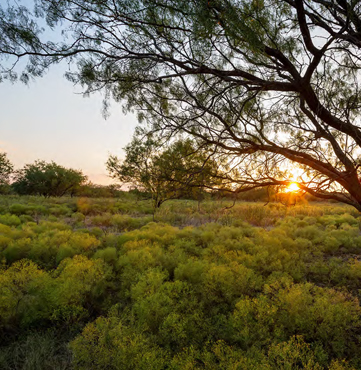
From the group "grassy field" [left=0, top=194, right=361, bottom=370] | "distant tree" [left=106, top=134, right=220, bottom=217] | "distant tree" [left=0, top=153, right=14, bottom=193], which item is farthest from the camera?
"distant tree" [left=0, top=153, right=14, bottom=193]

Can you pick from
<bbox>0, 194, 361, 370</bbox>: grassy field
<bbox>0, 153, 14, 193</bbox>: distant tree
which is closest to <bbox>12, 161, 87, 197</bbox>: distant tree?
<bbox>0, 153, 14, 193</bbox>: distant tree

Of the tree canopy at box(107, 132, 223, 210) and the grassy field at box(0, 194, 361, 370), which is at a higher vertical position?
the tree canopy at box(107, 132, 223, 210)

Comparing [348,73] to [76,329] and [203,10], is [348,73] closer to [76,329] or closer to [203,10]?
[203,10]

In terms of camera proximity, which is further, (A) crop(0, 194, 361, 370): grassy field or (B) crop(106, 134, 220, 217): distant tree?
(B) crop(106, 134, 220, 217): distant tree

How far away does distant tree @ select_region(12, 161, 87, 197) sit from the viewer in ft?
101

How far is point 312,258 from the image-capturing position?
5.54 meters

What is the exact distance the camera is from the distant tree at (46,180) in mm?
30884

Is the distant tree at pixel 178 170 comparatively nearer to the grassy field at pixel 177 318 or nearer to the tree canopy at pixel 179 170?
the tree canopy at pixel 179 170

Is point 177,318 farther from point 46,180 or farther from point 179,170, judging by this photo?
point 46,180

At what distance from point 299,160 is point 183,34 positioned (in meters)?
2.24

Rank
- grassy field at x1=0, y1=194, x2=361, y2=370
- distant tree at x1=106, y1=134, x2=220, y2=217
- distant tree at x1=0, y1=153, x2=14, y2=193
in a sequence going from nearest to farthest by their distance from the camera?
grassy field at x1=0, y1=194, x2=361, y2=370 < distant tree at x1=106, y1=134, x2=220, y2=217 < distant tree at x1=0, y1=153, x2=14, y2=193

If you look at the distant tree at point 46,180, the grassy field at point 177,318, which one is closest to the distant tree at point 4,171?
the distant tree at point 46,180

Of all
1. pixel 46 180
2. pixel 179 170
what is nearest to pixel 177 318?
pixel 179 170

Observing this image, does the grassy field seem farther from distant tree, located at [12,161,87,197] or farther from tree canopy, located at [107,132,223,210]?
distant tree, located at [12,161,87,197]
